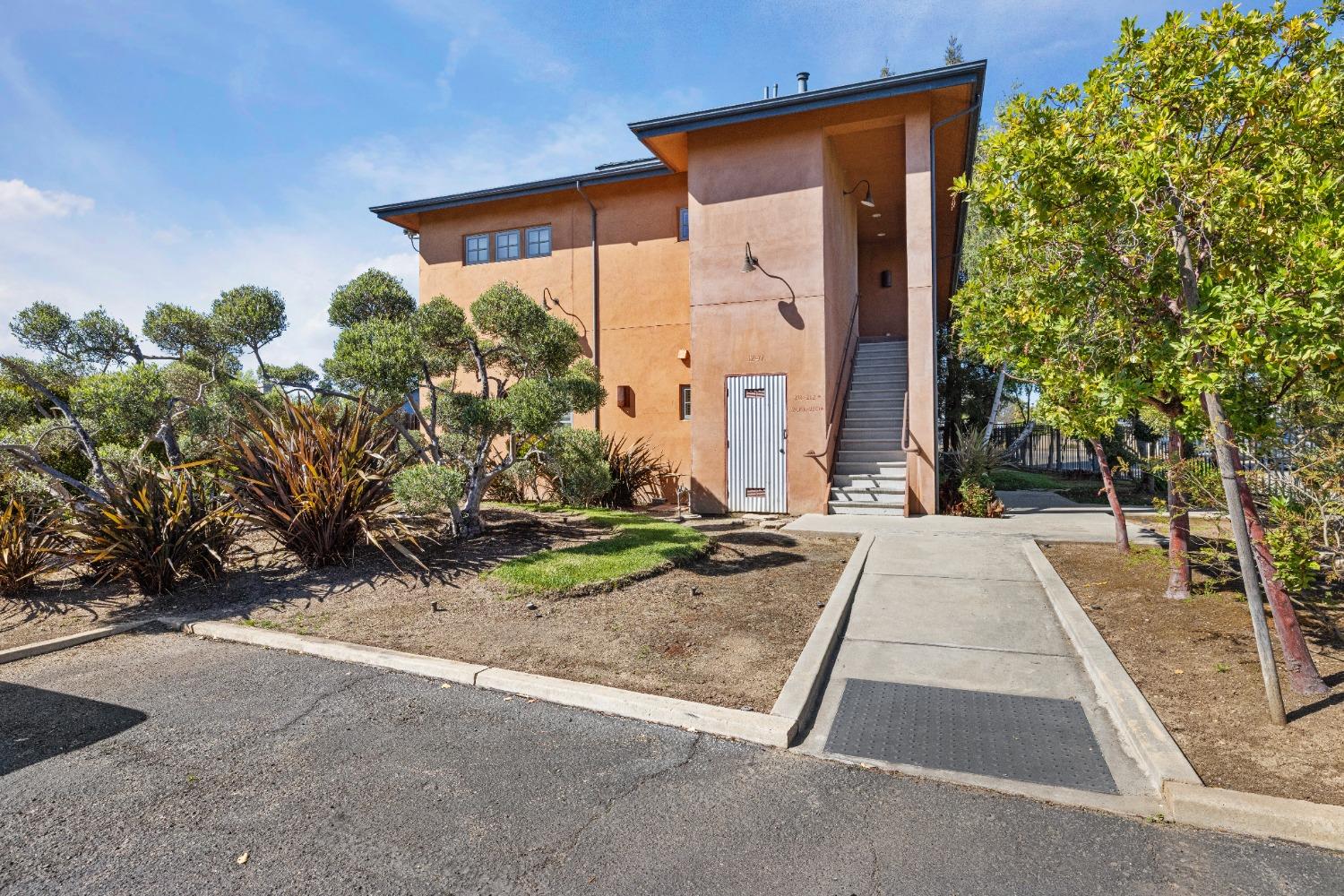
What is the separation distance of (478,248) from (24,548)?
10843 mm

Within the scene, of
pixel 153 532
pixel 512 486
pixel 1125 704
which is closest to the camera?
pixel 1125 704

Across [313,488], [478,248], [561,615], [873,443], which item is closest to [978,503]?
[873,443]

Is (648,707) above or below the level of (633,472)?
below

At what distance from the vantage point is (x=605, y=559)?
7.04m

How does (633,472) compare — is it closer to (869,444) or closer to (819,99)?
(869,444)

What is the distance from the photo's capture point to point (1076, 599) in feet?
18.6

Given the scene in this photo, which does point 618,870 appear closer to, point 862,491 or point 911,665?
point 911,665

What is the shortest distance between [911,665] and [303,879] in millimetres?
3673

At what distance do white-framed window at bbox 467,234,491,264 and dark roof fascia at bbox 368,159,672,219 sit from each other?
0.76 meters

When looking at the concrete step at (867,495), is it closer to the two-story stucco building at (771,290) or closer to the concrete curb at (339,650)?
the two-story stucco building at (771,290)

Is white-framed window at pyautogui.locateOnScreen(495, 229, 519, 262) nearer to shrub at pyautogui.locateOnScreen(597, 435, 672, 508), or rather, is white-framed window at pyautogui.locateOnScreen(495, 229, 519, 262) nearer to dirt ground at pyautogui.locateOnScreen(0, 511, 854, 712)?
shrub at pyautogui.locateOnScreen(597, 435, 672, 508)

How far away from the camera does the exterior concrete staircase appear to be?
10742mm

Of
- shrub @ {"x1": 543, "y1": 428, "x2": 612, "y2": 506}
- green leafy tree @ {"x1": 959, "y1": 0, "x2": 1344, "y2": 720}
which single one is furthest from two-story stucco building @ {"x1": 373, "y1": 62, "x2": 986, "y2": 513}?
green leafy tree @ {"x1": 959, "y1": 0, "x2": 1344, "y2": 720}

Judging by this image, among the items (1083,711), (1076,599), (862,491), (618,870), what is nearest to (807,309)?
(862,491)
